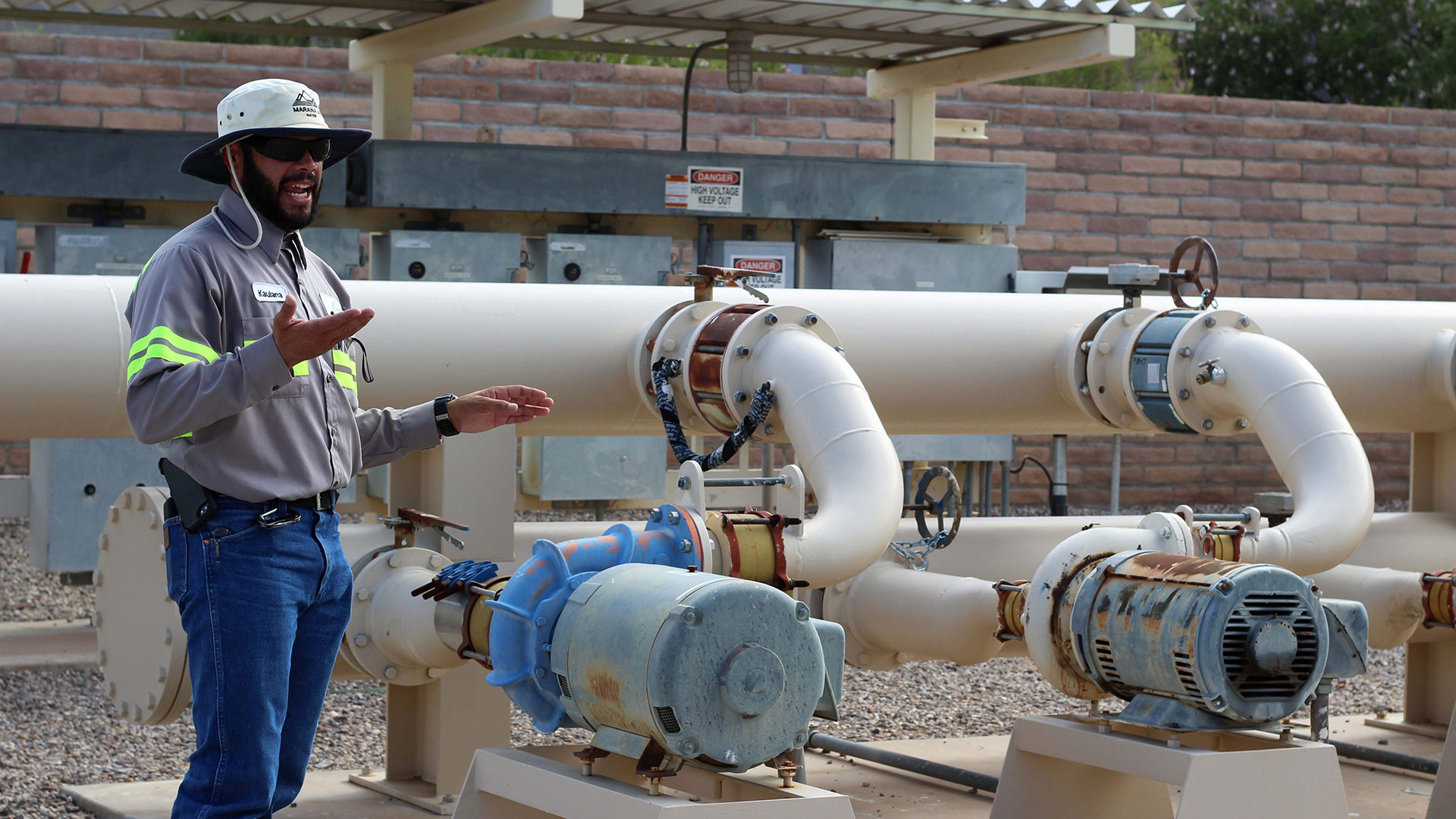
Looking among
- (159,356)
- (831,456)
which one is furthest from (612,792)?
(831,456)

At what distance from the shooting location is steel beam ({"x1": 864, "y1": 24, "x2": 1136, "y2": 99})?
16.6 feet

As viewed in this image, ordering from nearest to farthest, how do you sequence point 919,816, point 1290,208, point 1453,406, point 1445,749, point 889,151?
point 1445,749 → point 919,816 → point 1453,406 → point 889,151 → point 1290,208

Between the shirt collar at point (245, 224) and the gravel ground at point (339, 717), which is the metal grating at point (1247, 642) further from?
the gravel ground at point (339, 717)

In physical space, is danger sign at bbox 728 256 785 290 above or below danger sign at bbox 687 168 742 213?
below

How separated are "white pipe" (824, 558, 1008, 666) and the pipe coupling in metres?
0.83

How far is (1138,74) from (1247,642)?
12.0 metres

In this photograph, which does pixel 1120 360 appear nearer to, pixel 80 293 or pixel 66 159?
pixel 80 293

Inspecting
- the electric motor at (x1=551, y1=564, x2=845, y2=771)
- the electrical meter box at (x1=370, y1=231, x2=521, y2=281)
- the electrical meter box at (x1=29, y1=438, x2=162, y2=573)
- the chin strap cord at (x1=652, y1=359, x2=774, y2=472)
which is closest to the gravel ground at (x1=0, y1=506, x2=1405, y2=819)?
the electrical meter box at (x1=29, y1=438, x2=162, y2=573)

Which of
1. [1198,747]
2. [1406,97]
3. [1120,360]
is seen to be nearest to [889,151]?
[1120,360]

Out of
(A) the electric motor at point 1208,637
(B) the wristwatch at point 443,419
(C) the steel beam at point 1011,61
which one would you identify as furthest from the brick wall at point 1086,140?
(A) the electric motor at point 1208,637

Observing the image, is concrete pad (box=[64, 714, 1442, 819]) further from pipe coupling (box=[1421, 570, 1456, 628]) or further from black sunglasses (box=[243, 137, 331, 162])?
black sunglasses (box=[243, 137, 331, 162])

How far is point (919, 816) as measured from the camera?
3199 millimetres

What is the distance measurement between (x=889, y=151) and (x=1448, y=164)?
2.92m

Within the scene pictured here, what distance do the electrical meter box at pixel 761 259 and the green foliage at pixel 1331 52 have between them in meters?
10.1
